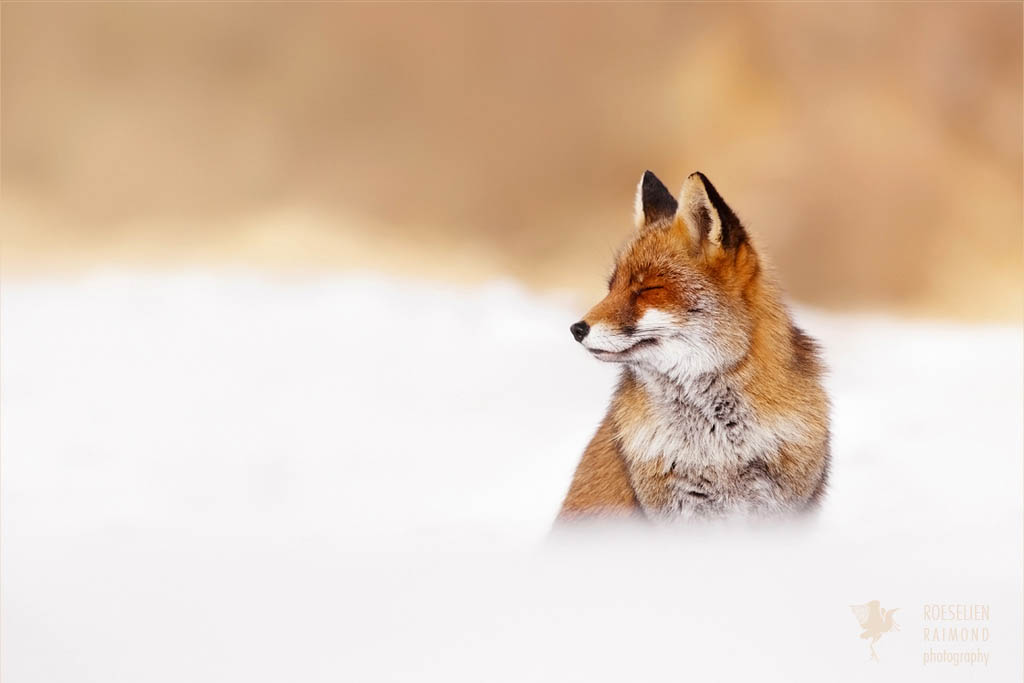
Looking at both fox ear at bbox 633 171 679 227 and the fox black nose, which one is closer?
the fox black nose

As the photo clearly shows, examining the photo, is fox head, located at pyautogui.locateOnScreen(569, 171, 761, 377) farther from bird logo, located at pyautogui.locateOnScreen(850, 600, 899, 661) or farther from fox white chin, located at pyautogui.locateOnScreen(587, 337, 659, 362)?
bird logo, located at pyautogui.locateOnScreen(850, 600, 899, 661)

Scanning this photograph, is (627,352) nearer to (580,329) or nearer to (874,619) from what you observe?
(580,329)

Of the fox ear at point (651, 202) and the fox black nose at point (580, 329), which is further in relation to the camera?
the fox ear at point (651, 202)

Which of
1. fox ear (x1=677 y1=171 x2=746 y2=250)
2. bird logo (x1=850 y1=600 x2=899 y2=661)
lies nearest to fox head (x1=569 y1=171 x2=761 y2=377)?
fox ear (x1=677 y1=171 x2=746 y2=250)

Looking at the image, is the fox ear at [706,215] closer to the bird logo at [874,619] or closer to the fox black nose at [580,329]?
the fox black nose at [580,329]

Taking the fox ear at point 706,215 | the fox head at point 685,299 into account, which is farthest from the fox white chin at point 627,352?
the fox ear at point 706,215

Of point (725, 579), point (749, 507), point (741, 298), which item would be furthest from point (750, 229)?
point (725, 579)

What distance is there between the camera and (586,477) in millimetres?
1574

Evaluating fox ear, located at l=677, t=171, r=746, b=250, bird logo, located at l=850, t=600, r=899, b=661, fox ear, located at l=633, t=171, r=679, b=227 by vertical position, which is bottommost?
bird logo, located at l=850, t=600, r=899, b=661

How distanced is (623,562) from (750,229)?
56 cm

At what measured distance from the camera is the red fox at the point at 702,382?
4.72 feet

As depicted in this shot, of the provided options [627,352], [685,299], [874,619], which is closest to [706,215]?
[685,299]

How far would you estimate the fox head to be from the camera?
143 cm

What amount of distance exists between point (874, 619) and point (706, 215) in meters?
0.69
